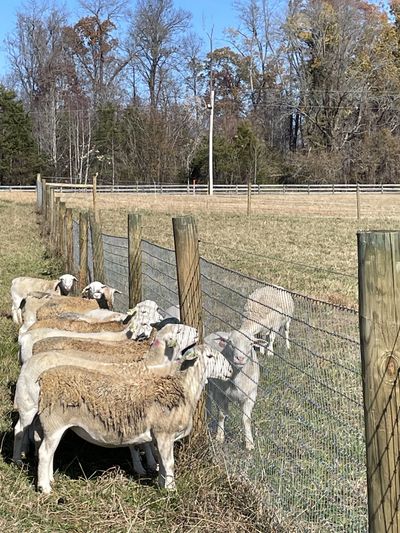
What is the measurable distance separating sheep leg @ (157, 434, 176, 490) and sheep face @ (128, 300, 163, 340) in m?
1.43

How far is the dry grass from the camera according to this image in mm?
11312

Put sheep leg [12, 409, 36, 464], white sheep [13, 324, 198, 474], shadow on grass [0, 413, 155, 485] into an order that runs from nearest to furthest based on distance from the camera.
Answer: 1. white sheep [13, 324, 198, 474]
2. shadow on grass [0, 413, 155, 485]
3. sheep leg [12, 409, 36, 464]

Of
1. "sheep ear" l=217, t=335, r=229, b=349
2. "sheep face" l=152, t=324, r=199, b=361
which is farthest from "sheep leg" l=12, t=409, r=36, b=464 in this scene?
"sheep ear" l=217, t=335, r=229, b=349

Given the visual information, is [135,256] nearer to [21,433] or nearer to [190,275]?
[190,275]

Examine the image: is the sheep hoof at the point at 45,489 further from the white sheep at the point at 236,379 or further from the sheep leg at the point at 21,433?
the white sheep at the point at 236,379

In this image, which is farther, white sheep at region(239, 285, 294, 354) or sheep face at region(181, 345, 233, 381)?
white sheep at region(239, 285, 294, 354)

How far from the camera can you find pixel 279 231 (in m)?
21.1

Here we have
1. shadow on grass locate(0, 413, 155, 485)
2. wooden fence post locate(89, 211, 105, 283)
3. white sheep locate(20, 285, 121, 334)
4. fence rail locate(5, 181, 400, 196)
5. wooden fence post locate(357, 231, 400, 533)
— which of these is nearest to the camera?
wooden fence post locate(357, 231, 400, 533)

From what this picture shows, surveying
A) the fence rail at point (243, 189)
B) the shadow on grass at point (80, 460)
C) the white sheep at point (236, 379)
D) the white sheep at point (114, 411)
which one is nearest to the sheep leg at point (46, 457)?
the white sheep at point (114, 411)

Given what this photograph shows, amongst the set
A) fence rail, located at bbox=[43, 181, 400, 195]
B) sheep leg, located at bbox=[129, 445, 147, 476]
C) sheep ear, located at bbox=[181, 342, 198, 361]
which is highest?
fence rail, located at bbox=[43, 181, 400, 195]

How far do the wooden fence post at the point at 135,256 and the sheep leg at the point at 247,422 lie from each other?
2.06m

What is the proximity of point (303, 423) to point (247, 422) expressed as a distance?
3.16ft

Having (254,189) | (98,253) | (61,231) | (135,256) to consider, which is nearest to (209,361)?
(135,256)

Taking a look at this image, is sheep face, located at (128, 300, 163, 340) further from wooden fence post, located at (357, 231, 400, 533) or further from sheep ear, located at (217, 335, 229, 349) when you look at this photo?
wooden fence post, located at (357, 231, 400, 533)
